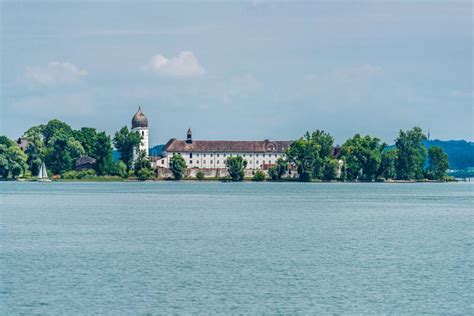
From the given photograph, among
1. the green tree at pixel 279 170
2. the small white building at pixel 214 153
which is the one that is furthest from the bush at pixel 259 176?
the small white building at pixel 214 153

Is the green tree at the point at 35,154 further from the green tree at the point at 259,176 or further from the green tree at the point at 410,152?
the green tree at the point at 410,152

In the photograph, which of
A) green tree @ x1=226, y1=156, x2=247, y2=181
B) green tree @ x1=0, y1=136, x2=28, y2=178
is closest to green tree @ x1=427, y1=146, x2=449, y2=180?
green tree @ x1=226, y1=156, x2=247, y2=181

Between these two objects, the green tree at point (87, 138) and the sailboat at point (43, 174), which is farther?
the green tree at point (87, 138)

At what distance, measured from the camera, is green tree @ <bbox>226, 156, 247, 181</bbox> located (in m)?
170

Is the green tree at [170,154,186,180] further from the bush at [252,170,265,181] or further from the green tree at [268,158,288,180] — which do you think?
the green tree at [268,158,288,180]

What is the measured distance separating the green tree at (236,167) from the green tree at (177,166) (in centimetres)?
838

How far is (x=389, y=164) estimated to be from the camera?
530 feet

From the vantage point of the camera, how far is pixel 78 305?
95.3 feet

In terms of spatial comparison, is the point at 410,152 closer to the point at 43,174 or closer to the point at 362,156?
the point at 362,156

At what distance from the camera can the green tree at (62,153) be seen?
6654 inches

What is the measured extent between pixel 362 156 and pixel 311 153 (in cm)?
850

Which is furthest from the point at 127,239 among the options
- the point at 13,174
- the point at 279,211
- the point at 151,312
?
the point at 13,174

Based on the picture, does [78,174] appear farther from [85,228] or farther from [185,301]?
[185,301]

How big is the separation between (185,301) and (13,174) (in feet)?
447
